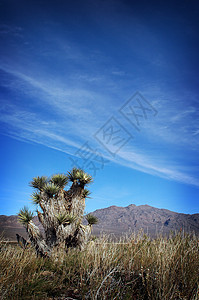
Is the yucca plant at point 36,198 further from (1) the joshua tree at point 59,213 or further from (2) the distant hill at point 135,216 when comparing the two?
(2) the distant hill at point 135,216

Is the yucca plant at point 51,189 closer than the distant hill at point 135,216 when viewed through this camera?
Yes

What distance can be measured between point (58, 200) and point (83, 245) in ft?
8.21

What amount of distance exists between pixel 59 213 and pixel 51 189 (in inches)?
50.1

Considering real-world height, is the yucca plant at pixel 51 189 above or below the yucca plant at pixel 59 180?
below

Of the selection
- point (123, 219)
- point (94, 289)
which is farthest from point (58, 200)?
point (123, 219)

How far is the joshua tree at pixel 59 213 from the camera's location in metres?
9.73

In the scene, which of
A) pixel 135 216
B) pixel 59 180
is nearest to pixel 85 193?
pixel 59 180

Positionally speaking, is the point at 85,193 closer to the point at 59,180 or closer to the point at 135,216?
the point at 59,180

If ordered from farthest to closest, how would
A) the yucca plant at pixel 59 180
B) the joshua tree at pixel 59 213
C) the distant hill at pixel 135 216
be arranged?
the distant hill at pixel 135 216 → the yucca plant at pixel 59 180 → the joshua tree at pixel 59 213

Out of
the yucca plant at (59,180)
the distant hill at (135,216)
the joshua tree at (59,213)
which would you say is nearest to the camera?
the joshua tree at (59,213)

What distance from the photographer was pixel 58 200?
10773 millimetres

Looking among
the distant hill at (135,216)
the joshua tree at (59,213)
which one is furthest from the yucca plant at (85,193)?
the distant hill at (135,216)

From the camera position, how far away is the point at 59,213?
32.5ft

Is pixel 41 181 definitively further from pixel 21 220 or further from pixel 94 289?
pixel 94 289
